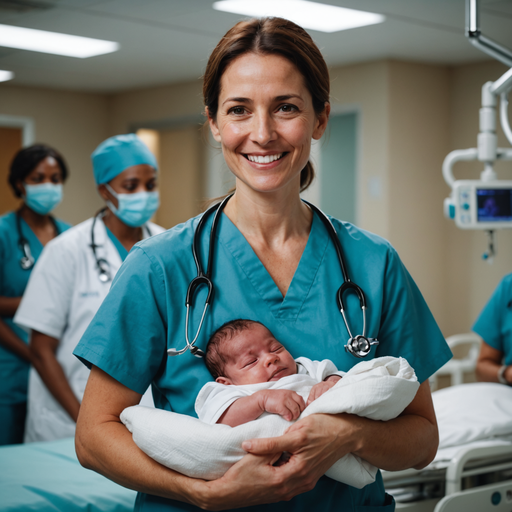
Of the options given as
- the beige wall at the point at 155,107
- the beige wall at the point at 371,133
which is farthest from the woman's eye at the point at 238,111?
the beige wall at the point at 155,107

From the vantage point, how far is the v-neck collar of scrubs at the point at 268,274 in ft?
3.86

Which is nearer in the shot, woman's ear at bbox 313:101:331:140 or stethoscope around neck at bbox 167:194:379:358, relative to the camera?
stethoscope around neck at bbox 167:194:379:358

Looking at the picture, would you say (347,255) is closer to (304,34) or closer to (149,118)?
(304,34)

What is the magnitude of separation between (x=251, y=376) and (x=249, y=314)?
0.10 meters

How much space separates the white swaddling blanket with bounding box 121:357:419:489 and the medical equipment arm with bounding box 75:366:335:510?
0.8 inches

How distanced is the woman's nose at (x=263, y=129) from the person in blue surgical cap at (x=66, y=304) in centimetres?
123

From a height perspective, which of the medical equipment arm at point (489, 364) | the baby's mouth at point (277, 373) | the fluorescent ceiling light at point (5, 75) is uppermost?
the fluorescent ceiling light at point (5, 75)

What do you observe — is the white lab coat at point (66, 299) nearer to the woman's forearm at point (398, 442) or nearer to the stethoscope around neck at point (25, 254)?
the stethoscope around neck at point (25, 254)

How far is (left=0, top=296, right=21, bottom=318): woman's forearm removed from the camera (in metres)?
2.73

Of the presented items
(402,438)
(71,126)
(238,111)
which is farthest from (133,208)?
(71,126)

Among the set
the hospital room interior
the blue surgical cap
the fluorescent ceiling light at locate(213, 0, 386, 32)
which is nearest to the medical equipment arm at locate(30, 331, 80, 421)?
the hospital room interior

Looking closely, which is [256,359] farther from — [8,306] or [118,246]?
[8,306]

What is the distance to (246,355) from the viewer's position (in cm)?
111

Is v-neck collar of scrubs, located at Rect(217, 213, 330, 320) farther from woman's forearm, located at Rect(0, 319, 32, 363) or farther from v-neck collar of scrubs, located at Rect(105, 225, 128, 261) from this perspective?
woman's forearm, located at Rect(0, 319, 32, 363)
